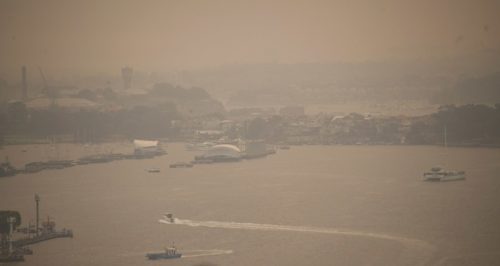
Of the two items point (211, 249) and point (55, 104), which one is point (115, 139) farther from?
point (211, 249)

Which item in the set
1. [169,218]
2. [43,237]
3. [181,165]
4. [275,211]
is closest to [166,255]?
[43,237]

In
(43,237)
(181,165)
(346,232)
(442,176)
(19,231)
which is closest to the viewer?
(43,237)

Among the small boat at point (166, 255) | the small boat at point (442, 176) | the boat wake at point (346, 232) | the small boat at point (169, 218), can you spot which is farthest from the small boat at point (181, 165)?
the small boat at point (166, 255)

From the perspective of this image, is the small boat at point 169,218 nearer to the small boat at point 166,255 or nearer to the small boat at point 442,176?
the small boat at point 166,255

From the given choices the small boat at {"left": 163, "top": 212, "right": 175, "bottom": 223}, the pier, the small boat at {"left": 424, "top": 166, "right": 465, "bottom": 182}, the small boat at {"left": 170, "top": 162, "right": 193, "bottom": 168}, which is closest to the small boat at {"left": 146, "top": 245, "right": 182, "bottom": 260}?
the pier

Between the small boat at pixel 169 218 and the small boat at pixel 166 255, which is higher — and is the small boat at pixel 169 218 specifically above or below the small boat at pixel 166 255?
above

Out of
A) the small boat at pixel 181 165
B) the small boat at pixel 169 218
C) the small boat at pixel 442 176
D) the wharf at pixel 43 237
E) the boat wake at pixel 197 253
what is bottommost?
the boat wake at pixel 197 253

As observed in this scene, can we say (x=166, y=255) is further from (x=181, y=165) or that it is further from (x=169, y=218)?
(x=181, y=165)
